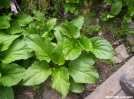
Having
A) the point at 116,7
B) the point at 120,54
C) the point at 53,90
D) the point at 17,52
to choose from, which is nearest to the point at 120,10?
the point at 116,7

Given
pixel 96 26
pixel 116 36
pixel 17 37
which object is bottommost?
pixel 116 36

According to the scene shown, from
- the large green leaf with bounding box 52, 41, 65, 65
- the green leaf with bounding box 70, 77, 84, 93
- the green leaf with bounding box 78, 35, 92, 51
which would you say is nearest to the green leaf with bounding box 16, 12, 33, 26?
the large green leaf with bounding box 52, 41, 65, 65

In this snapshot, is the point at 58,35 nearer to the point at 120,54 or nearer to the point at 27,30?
the point at 27,30

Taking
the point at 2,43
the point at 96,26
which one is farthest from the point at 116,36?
the point at 2,43

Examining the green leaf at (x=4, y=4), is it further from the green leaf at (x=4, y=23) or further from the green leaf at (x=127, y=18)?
the green leaf at (x=127, y=18)

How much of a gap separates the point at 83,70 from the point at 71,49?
0.33 m

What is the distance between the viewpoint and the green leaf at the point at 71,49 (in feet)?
8.56

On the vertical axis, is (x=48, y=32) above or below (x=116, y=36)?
above

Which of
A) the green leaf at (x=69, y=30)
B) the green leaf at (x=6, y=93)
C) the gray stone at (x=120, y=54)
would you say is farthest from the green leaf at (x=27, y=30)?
the gray stone at (x=120, y=54)

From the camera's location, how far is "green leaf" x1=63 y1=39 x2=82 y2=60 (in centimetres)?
261

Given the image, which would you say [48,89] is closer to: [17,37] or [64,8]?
[17,37]

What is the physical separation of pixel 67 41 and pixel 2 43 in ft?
2.94

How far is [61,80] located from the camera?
8.45 ft

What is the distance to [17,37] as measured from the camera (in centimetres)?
278
